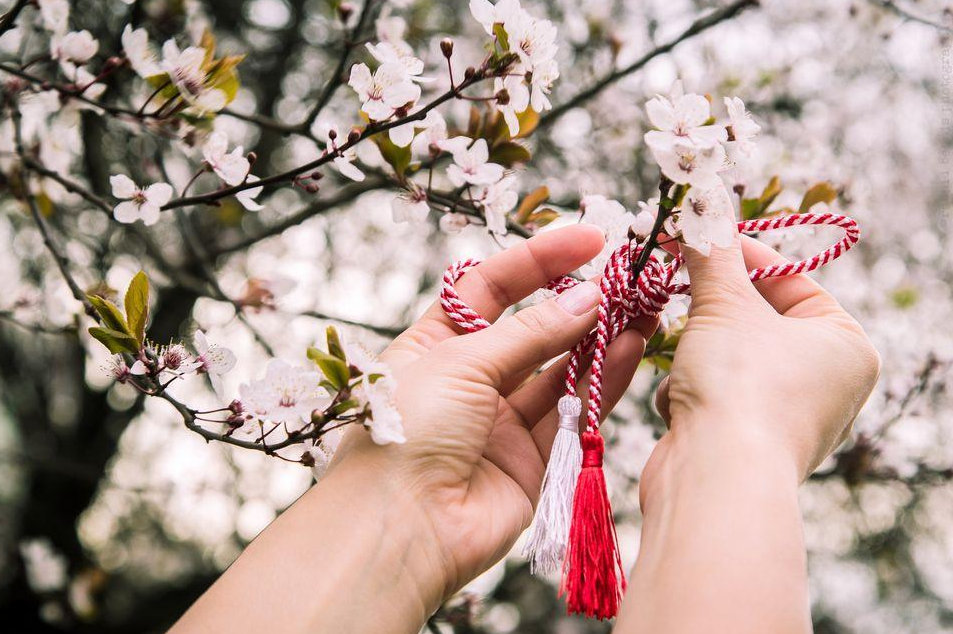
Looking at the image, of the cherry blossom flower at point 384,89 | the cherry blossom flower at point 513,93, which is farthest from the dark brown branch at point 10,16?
the cherry blossom flower at point 513,93

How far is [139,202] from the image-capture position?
1.32 metres

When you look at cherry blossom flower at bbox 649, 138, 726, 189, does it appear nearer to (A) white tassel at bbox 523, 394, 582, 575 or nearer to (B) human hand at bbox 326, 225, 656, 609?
(B) human hand at bbox 326, 225, 656, 609

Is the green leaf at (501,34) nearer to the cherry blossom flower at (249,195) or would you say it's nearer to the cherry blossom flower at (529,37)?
the cherry blossom flower at (529,37)

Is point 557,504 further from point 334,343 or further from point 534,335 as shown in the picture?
point 334,343

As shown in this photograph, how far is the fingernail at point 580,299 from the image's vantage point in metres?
1.24

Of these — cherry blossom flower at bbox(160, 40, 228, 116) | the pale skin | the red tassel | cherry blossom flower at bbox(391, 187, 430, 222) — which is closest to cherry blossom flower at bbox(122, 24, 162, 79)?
cherry blossom flower at bbox(160, 40, 228, 116)

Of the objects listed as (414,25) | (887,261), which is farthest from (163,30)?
(887,261)

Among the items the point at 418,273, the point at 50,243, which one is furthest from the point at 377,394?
the point at 418,273

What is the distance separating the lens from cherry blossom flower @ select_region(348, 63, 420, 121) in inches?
44.1

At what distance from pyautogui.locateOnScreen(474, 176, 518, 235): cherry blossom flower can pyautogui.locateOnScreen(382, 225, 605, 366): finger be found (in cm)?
7

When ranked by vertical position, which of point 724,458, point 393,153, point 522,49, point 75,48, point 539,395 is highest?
point 75,48

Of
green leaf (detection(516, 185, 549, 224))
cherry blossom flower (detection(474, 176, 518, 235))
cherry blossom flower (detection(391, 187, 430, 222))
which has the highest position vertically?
cherry blossom flower (detection(391, 187, 430, 222))

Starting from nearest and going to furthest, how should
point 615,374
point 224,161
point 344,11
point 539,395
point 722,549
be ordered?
point 722,549, point 224,161, point 615,374, point 539,395, point 344,11

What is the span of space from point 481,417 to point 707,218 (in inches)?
19.4
